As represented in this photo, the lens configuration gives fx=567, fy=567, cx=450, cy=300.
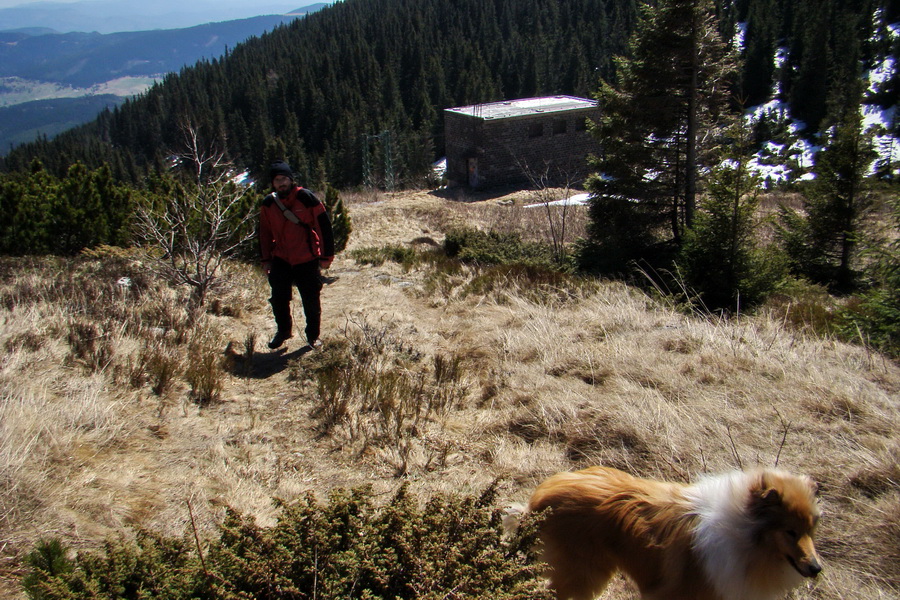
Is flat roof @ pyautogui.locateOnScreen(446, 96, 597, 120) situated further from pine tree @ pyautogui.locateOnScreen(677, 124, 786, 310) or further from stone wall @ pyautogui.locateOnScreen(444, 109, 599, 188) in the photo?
pine tree @ pyautogui.locateOnScreen(677, 124, 786, 310)

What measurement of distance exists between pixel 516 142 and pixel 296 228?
1276 inches

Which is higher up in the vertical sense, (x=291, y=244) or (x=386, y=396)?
(x=291, y=244)

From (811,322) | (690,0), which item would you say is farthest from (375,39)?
(811,322)

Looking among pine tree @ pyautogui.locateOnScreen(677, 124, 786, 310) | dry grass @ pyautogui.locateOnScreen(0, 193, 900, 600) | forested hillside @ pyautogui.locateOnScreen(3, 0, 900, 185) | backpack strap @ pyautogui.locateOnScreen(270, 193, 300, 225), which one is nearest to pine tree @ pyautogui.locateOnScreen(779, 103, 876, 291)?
pine tree @ pyautogui.locateOnScreen(677, 124, 786, 310)

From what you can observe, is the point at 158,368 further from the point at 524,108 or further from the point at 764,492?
the point at 524,108

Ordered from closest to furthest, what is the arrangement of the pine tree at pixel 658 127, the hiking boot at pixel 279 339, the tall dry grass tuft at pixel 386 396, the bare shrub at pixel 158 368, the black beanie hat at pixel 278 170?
the tall dry grass tuft at pixel 386 396 < the bare shrub at pixel 158 368 < the black beanie hat at pixel 278 170 < the hiking boot at pixel 279 339 < the pine tree at pixel 658 127

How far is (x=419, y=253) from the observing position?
11586 mm

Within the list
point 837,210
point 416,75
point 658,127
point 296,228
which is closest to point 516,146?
point 658,127

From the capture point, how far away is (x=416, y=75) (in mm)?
91875

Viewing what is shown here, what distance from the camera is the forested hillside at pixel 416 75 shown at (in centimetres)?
6240

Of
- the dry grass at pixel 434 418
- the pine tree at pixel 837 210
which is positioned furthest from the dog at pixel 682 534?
the pine tree at pixel 837 210

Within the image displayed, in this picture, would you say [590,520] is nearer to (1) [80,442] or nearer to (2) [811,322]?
(1) [80,442]

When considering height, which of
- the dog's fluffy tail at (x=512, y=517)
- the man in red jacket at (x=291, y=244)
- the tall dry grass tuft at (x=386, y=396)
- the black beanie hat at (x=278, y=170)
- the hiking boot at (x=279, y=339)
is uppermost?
the black beanie hat at (x=278, y=170)

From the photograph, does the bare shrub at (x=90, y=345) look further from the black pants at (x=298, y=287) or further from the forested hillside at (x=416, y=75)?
the forested hillside at (x=416, y=75)
